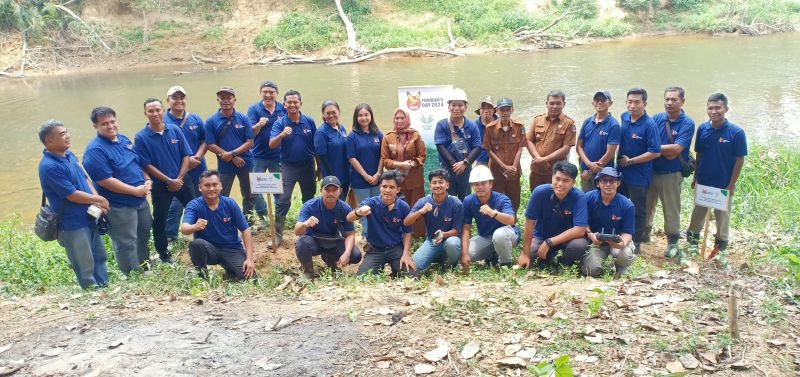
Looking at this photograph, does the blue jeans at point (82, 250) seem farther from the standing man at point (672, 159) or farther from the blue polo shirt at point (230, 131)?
the standing man at point (672, 159)

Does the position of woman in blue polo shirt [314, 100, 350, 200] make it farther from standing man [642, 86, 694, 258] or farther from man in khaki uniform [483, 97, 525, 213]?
standing man [642, 86, 694, 258]

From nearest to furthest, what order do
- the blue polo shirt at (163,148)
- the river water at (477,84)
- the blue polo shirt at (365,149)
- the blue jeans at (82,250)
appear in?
the blue jeans at (82,250)
the blue polo shirt at (163,148)
the blue polo shirt at (365,149)
the river water at (477,84)

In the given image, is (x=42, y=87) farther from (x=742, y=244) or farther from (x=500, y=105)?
(x=742, y=244)

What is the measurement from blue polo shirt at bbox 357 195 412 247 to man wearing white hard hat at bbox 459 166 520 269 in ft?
2.11

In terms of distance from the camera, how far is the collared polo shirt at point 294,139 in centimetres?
664

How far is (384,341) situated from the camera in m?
3.74

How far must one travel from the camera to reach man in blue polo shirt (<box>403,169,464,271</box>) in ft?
18.5

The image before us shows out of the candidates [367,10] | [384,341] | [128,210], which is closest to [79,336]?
[128,210]

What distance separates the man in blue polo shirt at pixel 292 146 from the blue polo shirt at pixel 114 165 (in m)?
1.57

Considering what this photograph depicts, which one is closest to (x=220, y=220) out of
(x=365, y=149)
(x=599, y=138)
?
(x=365, y=149)

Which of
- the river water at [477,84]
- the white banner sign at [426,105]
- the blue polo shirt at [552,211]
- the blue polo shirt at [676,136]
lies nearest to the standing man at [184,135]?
the white banner sign at [426,105]

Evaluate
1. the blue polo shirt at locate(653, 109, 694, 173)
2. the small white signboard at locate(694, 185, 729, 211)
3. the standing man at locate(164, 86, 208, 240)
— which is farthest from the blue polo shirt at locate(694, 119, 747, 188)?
the standing man at locate(164, 86, 208, 240)

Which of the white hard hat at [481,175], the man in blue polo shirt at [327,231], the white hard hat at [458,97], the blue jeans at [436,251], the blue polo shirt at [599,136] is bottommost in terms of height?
the blue jeans at [436,251]

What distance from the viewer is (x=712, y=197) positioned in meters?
5.52
